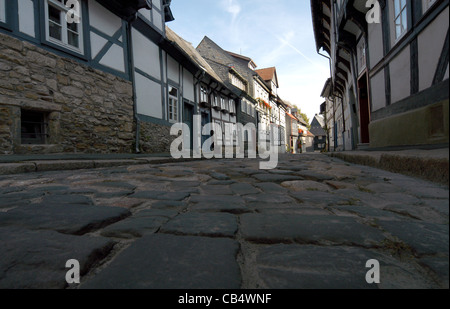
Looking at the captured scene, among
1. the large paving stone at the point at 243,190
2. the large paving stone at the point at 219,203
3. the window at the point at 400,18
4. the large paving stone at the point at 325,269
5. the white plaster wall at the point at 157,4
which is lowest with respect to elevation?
the large paving stone at the point at 325,269

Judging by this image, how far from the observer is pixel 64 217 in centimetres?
Result: 138

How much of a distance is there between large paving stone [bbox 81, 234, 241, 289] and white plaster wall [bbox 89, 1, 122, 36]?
705 cm

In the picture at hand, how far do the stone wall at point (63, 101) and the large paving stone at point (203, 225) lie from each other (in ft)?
15.2

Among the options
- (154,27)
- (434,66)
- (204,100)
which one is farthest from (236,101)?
(434,66)

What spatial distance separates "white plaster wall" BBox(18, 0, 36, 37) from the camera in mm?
4645

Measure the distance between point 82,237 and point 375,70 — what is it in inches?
248

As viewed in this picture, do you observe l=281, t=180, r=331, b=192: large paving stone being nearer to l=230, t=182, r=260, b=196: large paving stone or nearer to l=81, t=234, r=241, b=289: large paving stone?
l=230, t=182, r=260, b=196: large paving stone

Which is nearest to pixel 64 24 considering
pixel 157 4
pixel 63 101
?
pixel 63 101

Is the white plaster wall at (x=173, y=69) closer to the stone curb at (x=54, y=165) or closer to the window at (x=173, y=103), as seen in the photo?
the window at (x=173, y=103)

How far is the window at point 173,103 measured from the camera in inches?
387

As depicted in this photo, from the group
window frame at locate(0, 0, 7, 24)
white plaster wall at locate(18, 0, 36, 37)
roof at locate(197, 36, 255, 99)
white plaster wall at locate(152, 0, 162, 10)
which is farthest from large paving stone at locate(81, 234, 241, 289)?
roof at locate(197, 36, 255, 99)

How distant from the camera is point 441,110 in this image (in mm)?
363

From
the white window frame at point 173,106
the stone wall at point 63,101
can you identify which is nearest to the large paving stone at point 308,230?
the stone wall at point 63,101
